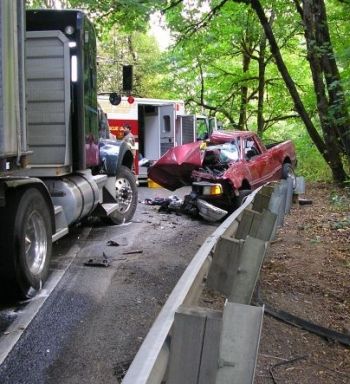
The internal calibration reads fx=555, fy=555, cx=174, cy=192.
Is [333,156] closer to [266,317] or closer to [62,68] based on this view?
[62,68]

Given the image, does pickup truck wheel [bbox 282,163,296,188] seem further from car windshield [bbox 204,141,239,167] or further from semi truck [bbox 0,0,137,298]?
semi truck [bbox 0,0,137,298]

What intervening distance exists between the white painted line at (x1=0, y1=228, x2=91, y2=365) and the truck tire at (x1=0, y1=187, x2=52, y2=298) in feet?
0.35

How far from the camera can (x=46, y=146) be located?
7566 millimetres

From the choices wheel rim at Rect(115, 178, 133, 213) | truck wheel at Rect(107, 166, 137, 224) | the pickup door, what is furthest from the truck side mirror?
the pickup door

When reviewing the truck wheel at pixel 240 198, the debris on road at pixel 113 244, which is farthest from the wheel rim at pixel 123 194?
the truck wheel at pixel 240 198

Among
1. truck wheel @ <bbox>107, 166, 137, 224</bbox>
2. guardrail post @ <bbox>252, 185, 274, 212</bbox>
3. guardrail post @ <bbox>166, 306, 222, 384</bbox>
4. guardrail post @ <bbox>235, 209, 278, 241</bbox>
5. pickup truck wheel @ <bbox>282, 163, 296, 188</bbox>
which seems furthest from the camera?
pickup truck wheel @ <bbox>282, 163, 296, 188</bbox>

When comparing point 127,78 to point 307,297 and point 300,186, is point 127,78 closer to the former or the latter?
point 300,186

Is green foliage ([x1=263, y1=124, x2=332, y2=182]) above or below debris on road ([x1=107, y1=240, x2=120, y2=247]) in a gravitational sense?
above

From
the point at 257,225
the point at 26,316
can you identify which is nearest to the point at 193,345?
the point at 257,225

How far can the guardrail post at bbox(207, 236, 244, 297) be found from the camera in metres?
3.72

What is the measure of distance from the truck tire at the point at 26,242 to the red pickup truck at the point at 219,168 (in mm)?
5783

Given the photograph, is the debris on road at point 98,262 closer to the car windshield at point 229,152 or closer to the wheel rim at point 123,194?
the wheel rim at point 123,194

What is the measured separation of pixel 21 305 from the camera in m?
5.34

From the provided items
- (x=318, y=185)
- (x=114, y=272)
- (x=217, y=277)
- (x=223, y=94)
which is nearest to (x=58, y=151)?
(x=114, y=272)
